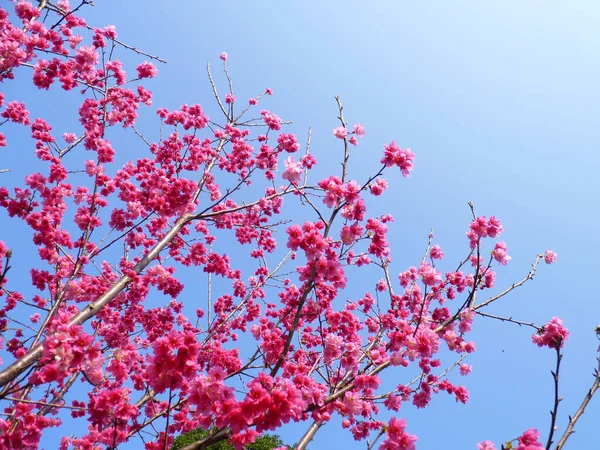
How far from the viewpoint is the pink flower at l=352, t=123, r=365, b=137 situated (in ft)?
17.8

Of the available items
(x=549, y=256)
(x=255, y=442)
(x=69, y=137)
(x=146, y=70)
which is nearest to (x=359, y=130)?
(x=549, y=256)

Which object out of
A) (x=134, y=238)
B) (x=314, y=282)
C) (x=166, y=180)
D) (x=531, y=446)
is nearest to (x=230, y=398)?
(x=314, y=282)

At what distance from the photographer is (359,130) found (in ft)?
17.9

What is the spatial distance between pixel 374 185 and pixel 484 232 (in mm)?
1690

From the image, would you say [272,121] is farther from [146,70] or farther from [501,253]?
[501,253]

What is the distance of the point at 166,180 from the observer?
7.50 m

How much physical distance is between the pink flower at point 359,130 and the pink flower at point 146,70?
457 centimetres

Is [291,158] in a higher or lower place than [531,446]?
higher

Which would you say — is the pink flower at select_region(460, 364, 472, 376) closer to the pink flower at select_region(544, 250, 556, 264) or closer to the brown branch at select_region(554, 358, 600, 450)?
the pink flower at select_region(544, 250, 556, 264)

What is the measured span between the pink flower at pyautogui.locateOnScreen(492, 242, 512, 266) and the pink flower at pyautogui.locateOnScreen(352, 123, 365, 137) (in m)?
2.59

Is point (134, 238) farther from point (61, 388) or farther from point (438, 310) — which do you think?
point (438, 310)

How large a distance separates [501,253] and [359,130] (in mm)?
2735

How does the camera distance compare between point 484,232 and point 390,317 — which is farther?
point 390,317

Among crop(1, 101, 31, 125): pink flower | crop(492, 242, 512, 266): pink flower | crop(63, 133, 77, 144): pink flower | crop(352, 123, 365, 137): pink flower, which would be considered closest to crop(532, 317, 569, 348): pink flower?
crop(492, 242, 512, 266): pink flower
